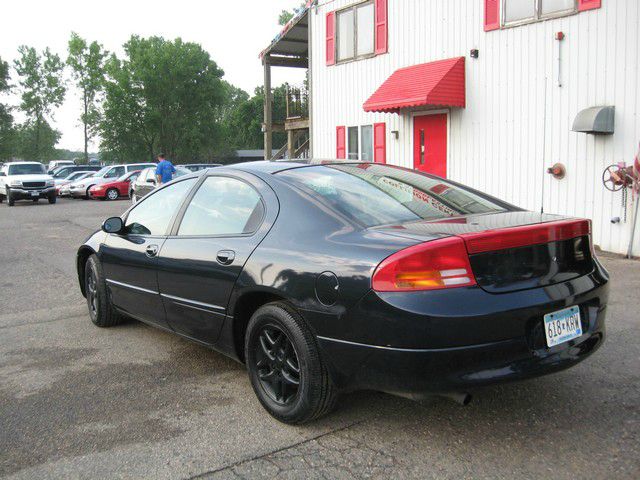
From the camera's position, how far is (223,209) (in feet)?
13.3

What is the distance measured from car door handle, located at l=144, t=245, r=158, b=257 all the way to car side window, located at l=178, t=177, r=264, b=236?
→ 0.25m

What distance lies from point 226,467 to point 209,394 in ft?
3.21

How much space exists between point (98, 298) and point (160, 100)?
53027 mm

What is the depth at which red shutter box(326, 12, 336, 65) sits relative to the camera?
15206 mm

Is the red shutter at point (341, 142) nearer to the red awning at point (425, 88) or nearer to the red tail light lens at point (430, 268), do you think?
the red awning at point (425, 88)

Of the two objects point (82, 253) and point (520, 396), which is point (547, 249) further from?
point (82, 253)

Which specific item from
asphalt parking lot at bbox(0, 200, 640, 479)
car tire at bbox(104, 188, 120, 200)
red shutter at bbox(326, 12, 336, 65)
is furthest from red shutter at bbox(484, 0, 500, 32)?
car tire at bbox(104, 188, 120, 200)

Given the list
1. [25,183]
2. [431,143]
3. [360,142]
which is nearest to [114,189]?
[25,183]

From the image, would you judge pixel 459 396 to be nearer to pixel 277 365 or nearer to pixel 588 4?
pixel 277 365

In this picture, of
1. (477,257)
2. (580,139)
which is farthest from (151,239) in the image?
(580,139)

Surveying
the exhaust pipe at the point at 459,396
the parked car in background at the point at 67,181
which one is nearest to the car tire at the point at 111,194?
the parked car in background at the point at 67,181

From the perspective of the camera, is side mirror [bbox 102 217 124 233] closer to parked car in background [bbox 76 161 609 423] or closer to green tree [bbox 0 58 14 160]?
parked car in background [bbox 76 161 609 423]

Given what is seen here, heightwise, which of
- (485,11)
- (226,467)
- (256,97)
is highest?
(256,97)

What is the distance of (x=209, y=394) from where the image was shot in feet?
12.8
